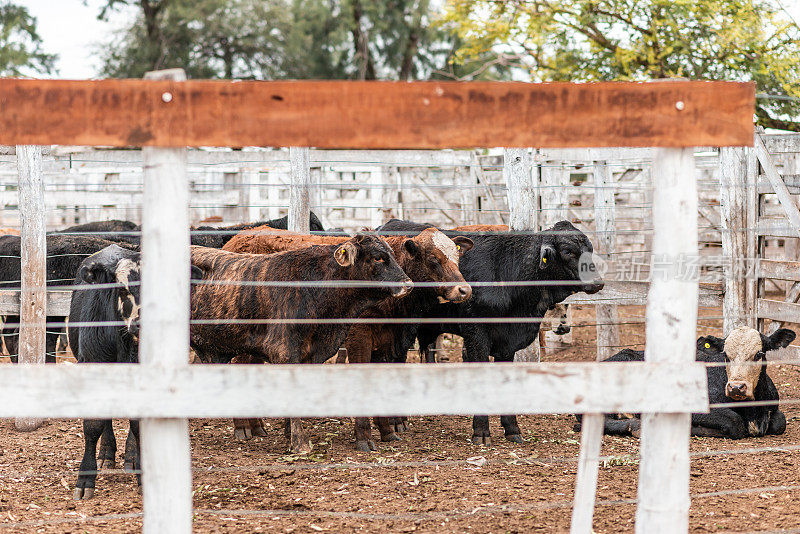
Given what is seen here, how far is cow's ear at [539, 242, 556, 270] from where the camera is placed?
6830 mm

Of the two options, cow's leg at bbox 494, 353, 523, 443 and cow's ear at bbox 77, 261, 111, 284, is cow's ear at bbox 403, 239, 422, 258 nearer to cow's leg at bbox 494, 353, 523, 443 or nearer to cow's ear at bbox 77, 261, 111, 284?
cow's leg at bbox 494, 353, 523, 443

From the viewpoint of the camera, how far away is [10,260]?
27.5 ft

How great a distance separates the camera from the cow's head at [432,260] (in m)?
6.46

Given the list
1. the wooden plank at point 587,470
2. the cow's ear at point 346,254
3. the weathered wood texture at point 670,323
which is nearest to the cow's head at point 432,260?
the cow's ear at point 346,254

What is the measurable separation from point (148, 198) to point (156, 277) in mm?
236

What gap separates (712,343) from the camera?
22.8 ft

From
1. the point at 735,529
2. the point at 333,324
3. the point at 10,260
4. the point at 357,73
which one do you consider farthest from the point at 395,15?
the point at 735,529

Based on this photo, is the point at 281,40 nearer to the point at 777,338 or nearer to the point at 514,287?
the point at 514,287

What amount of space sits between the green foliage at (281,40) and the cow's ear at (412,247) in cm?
2143

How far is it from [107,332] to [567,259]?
3.67 m

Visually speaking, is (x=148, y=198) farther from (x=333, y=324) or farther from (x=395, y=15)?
(x=395, y=15)

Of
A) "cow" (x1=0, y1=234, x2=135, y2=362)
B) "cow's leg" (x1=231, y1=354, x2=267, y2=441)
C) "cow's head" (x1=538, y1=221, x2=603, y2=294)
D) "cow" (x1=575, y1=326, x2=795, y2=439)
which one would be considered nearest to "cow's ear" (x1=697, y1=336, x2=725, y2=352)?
"cow" (x1=575, y1=326, x2=795, y2=439)

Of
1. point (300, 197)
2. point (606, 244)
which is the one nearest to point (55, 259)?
point (300, 197)

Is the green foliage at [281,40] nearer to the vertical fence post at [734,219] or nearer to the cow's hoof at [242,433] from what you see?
the vertical fence post at [734,219]
